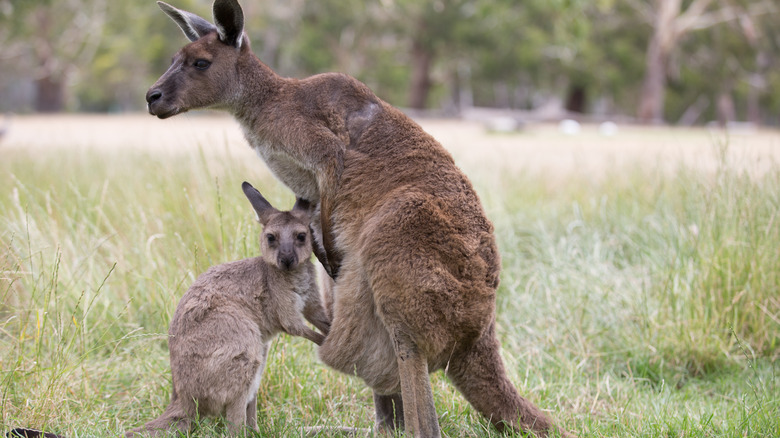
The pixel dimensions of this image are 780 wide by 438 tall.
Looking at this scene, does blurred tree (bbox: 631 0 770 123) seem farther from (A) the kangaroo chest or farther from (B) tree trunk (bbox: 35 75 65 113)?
(A) the kangaroo chest

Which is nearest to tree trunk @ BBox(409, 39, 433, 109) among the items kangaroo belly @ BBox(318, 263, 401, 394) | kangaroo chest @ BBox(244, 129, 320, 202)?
kangaroo chest @ BBox(244, 129, 320, 202)

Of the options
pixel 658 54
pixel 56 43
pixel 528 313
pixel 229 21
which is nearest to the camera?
pixel 229 21

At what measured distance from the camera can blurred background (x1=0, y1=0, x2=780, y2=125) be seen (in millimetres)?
31266

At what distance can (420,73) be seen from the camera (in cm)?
3506

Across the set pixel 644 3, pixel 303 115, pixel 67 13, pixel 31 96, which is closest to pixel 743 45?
pixel 644 3

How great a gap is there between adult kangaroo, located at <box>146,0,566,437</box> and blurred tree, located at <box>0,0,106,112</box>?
33.5 meters

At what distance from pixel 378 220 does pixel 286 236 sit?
45cm

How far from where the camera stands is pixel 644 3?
1294 inches

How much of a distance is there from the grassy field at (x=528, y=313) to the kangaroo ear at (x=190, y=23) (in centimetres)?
106

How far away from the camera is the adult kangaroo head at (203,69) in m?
3.44

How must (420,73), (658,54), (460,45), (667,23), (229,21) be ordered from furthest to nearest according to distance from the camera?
1. (460,45)
2. (420,73)
3. (658,54)
4. (667,23)
5. (229,21)

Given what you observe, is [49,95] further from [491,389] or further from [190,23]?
[491,389]

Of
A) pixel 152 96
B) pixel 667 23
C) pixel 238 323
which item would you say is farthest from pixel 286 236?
pixel 667 23

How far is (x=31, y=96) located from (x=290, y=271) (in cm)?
5366
